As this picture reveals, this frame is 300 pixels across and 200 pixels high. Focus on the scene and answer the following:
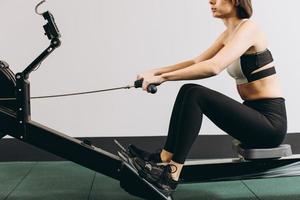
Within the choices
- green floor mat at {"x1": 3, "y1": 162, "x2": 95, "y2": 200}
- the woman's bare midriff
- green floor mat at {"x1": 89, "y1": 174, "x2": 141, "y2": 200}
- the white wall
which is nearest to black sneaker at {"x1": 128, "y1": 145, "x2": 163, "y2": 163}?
green floor mat at {"x1": 89, "y1": 174, "x2": 141, "y2": 200}

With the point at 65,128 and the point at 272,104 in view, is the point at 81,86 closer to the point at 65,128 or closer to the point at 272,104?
the point at 65,128

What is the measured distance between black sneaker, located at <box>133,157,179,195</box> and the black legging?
0.08 metres

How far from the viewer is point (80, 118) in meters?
3.63

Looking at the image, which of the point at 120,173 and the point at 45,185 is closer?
the point at 120,173

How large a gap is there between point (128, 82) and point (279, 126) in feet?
5.10

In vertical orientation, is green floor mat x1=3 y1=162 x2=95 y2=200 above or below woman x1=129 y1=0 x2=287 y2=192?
below

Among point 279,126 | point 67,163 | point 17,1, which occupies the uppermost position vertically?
point 17,1

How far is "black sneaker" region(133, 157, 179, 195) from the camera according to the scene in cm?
220

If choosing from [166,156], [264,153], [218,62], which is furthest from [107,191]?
[218,62]

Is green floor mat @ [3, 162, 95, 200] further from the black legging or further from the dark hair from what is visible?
the dark hair

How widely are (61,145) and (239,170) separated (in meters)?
0.95

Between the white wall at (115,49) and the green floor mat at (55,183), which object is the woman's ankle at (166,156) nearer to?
the green floor mat at (55,183)

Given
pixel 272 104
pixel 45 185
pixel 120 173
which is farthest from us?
pixel 45 185

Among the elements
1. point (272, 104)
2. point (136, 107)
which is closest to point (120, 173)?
point (272, 104)
